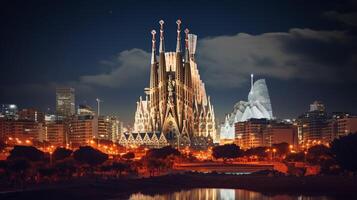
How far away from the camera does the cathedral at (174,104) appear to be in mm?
140000

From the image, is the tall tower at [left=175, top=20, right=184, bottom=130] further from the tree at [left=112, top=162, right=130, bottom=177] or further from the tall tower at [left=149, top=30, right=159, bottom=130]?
the tree at [left=112, top=162, right=130, bottom=177]

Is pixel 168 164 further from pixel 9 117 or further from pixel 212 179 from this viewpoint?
pixel 9 117

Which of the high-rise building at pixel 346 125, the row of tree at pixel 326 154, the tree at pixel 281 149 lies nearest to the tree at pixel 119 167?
the row of tree at pixel 326 154

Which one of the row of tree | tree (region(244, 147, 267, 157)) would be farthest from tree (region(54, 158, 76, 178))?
tree (region(244, 147, 267, 157))

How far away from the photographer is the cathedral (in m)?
140

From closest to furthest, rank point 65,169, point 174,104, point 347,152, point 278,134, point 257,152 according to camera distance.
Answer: point 347,152, point 65,169, point 257,152, point 174,104, point 278,134

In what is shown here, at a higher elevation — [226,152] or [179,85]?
[179,85]

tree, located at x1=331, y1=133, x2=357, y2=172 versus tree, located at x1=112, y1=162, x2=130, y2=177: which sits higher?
tree, located at x1=331, y1=133, x2=357, y2=172

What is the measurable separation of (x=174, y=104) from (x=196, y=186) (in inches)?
2271

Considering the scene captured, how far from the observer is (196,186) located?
84062mm

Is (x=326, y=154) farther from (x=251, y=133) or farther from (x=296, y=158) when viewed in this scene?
(x=251, y=133)

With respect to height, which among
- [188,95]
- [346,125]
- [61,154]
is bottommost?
[61,154]

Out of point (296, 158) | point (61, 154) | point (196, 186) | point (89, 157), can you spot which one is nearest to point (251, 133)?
point (296, 158)

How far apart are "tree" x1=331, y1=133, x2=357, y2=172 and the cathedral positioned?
6055 cm
